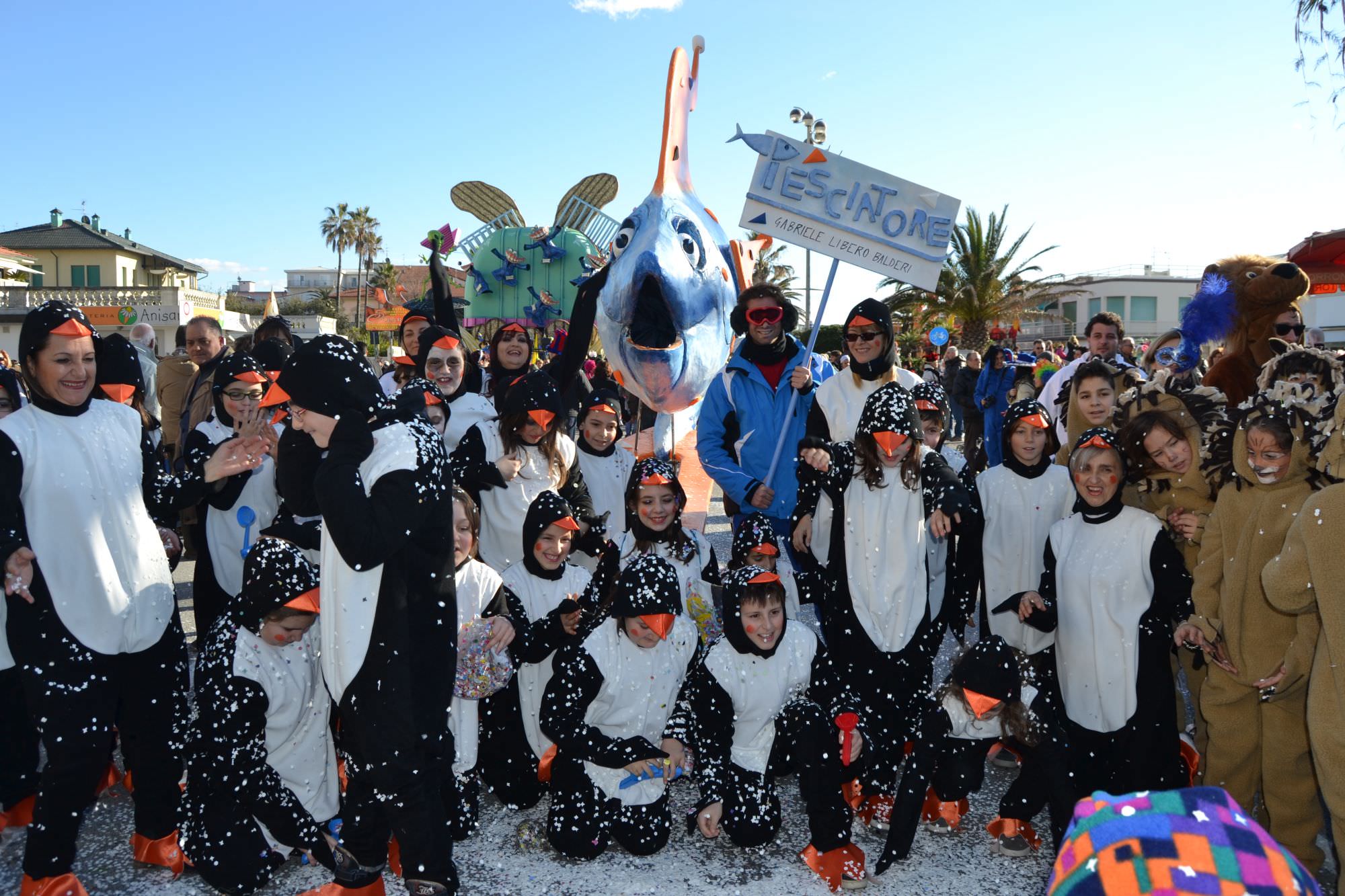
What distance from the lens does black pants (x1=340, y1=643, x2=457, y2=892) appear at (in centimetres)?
235

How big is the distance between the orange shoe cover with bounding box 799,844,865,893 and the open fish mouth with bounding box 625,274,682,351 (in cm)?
403

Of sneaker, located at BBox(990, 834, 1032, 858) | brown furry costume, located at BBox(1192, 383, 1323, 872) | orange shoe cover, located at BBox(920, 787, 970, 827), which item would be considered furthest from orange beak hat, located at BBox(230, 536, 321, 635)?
brown furry costume, located at BBox(1192, 383, 1323, 872)

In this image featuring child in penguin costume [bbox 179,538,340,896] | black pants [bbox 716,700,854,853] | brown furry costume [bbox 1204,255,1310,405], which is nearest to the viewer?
child in penguin costume [bbox 179,538,340,896]

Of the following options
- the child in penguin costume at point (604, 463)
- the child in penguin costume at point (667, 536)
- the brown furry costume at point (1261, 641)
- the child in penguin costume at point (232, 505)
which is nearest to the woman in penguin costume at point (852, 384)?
the child in penguin costume at point (667, 536)

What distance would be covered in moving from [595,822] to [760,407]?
6.84ft

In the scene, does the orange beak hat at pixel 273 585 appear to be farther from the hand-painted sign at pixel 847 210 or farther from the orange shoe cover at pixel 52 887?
the hand-painted sign at pixel 847 210

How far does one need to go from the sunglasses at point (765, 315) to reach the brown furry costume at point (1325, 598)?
2331 mm

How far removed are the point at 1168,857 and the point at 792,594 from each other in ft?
8.93

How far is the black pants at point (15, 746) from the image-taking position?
3.05 m

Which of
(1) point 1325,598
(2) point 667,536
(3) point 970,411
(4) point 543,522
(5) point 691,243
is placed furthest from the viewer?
(3) point 970,411

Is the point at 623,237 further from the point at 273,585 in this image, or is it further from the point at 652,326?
the point at 273,585

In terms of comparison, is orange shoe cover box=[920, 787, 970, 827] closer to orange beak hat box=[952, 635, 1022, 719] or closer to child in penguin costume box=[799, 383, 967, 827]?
child in penguin costume box=[799, 383, 967, 827]

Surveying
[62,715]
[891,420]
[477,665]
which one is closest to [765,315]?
[891,420]

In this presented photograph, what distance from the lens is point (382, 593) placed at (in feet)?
7.66
